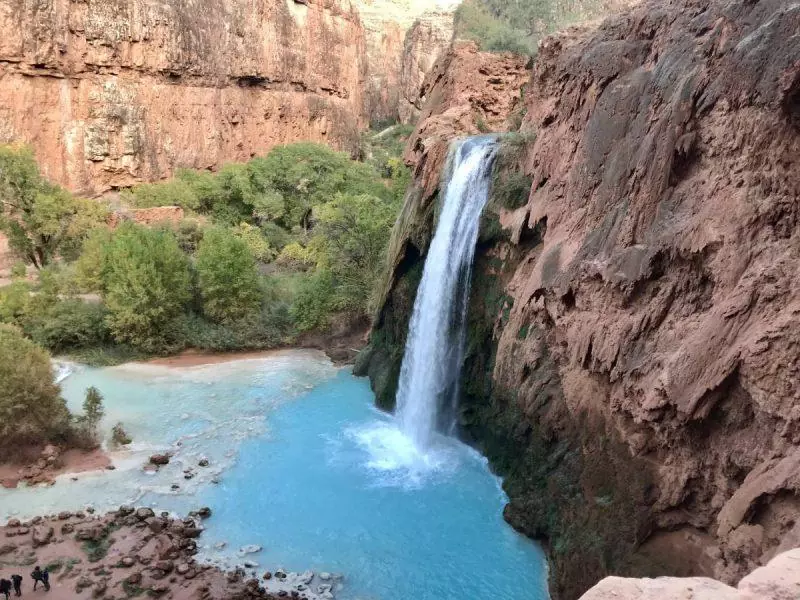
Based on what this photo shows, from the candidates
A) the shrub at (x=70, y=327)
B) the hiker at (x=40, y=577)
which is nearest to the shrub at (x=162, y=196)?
the shrub at (x=70, y=327)

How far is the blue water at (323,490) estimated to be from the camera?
9.73 meters

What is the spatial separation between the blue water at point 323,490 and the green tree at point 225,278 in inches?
172

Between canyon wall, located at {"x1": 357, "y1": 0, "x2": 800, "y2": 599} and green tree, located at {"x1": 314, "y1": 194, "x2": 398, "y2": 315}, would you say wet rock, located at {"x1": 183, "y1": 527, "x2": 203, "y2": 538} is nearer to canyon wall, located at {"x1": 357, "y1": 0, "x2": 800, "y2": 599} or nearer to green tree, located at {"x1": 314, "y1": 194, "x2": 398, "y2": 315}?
canyon wall, located at {"x1": 357, "y1": 0, "x2": 800, "y2": 599}

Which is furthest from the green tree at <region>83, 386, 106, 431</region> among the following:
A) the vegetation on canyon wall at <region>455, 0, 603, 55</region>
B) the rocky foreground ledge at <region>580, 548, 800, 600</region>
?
the vegetation on canyon wall at <region>455, 0, 603, 55</region>

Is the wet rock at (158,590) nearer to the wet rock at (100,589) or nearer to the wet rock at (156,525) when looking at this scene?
the wet rock at (100,589)

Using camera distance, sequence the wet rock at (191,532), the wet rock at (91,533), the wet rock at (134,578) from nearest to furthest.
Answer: the wet rock at (134,578) → the wet rock at (91,533) → the wet rock at (191,532)

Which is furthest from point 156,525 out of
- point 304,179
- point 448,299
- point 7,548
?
point 304,179

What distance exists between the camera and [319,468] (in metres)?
12.9

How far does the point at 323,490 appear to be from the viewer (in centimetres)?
1200

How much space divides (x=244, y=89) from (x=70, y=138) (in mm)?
12644

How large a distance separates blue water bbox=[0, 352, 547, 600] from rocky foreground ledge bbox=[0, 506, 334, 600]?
1.29ft

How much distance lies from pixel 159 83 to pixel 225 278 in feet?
65.4

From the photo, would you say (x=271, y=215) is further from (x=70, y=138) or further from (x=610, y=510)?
(x=610, y=510)

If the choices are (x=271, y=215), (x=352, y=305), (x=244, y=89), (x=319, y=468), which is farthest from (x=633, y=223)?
(x=244, y=89)
